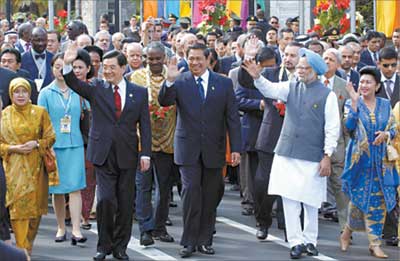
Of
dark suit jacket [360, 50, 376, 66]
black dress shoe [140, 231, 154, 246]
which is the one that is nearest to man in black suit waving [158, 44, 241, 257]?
black dress shoe [140, 231, 154, 246]

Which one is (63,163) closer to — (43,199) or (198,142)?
(43,199)

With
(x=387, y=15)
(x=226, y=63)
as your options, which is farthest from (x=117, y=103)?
(x=387, y=15)

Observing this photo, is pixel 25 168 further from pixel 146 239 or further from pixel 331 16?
pixel 331 16

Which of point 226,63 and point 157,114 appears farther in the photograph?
point 226,63

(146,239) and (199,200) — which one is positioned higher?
(199,200)

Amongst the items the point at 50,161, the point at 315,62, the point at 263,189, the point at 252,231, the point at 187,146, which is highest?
the point at 315,62

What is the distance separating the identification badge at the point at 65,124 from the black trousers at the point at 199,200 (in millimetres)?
1327

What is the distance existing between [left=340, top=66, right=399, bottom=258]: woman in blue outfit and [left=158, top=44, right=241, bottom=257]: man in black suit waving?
1.14 m

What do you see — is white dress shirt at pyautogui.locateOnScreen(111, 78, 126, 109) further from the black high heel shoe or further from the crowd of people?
the black high heel shoe

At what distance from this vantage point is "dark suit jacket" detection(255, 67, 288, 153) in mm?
11141

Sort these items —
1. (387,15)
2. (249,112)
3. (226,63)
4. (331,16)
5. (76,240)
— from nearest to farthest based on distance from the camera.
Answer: (76,240) < (249,112) < (226,63) < (331,16) < (387,15)

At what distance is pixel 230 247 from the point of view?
1073 centimetres

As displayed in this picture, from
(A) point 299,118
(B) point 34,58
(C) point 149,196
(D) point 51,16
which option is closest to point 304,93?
(A) point 299,118

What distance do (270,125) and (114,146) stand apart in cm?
203
